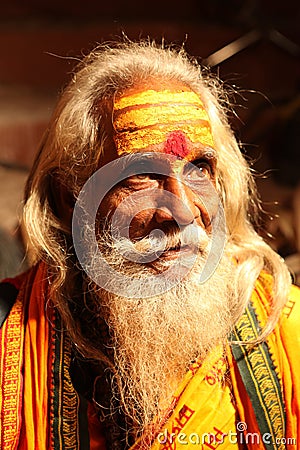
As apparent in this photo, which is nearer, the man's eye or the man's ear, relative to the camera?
the man's eye

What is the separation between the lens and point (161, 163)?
67.6 inches

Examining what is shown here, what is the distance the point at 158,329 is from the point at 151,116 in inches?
19.0

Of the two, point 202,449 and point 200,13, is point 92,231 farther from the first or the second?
point 200,13

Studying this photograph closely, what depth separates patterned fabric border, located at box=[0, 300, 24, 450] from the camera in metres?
1.73

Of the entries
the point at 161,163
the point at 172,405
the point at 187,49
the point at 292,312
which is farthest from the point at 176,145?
the point at 187,49

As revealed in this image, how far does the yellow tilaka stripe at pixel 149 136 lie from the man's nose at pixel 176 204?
0.31ft

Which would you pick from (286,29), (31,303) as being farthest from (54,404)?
(286,29)

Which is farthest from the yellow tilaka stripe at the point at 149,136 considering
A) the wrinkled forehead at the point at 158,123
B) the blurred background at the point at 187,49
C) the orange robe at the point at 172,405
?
the blurred background at the point at 187,49

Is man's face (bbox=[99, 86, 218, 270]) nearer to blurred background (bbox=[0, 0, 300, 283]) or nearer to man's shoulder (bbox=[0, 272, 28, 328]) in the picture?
man's shoulder (bbox=[0, 272, 28, 328])

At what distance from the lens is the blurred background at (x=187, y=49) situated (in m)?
4.13

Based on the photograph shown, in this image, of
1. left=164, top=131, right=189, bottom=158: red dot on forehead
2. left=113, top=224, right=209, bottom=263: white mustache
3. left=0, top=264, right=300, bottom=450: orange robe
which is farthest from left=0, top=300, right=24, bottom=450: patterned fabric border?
left=164, top=131, right=189, bottom=158: red dot on forehead

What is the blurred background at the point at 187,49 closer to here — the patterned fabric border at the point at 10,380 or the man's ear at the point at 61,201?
the man's ear at the point at 61,201

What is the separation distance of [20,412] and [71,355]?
18cm

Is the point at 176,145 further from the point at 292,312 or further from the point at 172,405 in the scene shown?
the point at 172,405
